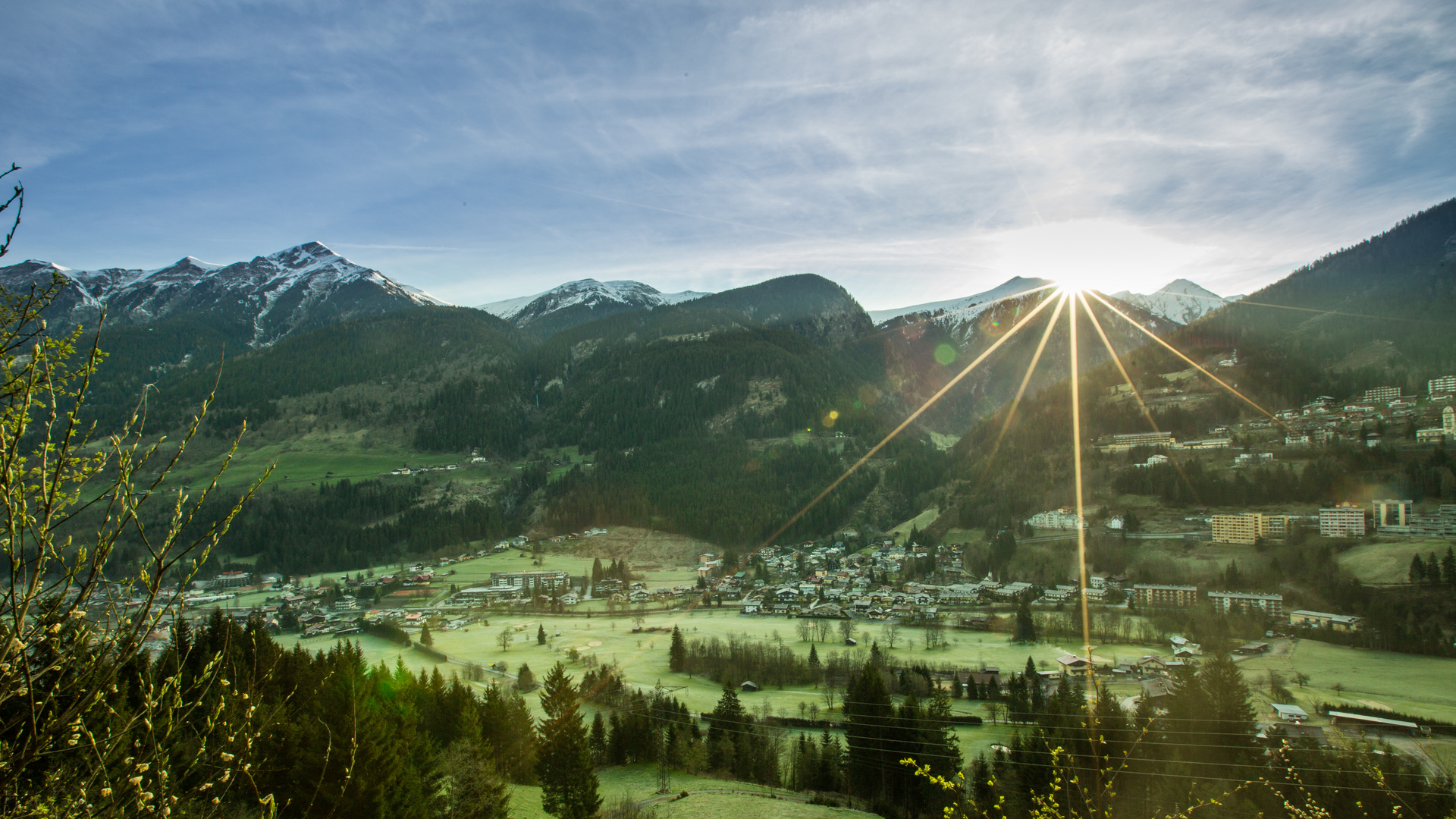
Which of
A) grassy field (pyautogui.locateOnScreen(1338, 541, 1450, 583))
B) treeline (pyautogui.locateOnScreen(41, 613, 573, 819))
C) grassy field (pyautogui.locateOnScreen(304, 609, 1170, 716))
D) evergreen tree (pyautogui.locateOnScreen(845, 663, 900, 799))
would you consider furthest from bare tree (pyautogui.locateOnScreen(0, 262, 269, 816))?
grassy field (pyautogui.locateOnScreen(1338, 541, 1450, 583))

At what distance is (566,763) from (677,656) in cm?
2274

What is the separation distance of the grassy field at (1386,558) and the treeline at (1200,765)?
102 feet

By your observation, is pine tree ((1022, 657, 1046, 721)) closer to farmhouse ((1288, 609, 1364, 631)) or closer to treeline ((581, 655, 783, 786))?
treeline ((581, 655, 783, 786))

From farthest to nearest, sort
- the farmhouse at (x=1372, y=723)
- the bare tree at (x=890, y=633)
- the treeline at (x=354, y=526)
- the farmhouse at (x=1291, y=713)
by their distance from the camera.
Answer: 1. the treeline at (x=354, y=526)
2. the bare tree at (x=890, y=633)
3. the farmhouse at (x=1291, y=713)
4. the farmhouse at (x=1372, y=723)

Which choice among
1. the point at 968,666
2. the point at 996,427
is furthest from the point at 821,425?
the point at 968,666

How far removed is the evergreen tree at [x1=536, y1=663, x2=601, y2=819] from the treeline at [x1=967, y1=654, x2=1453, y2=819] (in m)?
12.6

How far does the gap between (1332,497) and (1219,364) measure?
55423 millimetres

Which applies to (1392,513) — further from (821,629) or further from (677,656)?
(677,656)

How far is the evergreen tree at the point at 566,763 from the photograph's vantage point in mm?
Result: 21391

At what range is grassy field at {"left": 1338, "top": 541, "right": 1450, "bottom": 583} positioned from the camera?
153ft

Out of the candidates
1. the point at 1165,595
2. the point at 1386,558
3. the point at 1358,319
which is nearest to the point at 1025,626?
the point at 1165,595

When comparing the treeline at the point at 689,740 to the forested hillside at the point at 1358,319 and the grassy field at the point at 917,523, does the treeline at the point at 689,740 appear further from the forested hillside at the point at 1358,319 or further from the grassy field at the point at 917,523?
the forested hillside at the point at 1358,319

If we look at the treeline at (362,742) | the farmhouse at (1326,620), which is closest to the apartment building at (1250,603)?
the farmhouse at (1326,620)

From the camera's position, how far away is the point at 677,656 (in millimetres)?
44094
